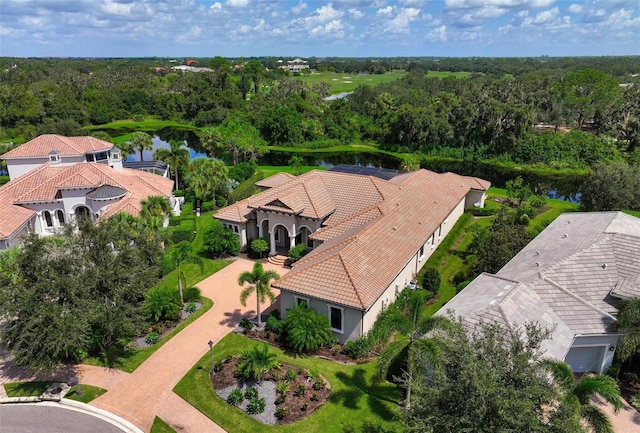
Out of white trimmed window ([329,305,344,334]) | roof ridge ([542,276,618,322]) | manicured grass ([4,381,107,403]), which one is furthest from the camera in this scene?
white trimmed window ([329,305,344,334])

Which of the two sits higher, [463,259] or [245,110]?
[245,110]

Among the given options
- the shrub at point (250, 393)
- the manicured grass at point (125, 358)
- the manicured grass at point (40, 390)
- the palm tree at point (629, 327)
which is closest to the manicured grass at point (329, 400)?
the shrub at point (250, 393)

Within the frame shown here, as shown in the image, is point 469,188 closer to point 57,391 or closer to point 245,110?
point 57,391

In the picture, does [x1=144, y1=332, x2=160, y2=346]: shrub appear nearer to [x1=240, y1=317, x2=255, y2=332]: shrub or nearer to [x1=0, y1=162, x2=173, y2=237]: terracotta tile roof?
[x1=240, y1=317, x2=255, y2=332]: shrub

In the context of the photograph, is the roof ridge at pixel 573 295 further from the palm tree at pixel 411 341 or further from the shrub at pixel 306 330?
the shrub at pixel 306 330

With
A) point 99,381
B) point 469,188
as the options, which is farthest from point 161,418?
point 469,188

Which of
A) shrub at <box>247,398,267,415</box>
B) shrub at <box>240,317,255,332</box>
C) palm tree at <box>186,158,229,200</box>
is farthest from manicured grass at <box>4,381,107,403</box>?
palm tree at <box>186,158,229,200</box>

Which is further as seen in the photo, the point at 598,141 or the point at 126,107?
the point at 126,107
